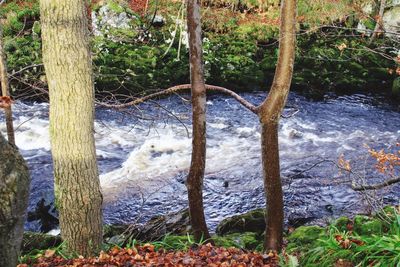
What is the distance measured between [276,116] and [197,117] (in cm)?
106

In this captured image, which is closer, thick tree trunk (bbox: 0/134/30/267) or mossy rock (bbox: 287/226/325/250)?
thick tree trunk (bbox: 0/134/30/267)

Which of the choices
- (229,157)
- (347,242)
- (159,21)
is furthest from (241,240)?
(159,21)

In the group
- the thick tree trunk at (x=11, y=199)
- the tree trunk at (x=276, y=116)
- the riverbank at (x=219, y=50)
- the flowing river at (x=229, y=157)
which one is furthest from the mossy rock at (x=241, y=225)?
the riverbank at (x=219, y=50)

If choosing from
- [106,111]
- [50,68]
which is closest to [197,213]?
[50,68]

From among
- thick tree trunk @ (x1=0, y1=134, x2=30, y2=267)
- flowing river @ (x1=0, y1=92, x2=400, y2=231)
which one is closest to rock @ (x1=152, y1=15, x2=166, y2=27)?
flowing river @ (x1=0, y1=92, x2=400, y2=231)

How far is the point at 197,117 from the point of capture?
18.9 feet

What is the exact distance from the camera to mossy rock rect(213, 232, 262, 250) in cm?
633

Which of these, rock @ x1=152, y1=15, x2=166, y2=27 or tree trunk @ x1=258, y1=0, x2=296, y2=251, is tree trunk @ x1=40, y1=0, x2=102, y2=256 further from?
rock @ x1=152, y1=15, x2=166, y2=27

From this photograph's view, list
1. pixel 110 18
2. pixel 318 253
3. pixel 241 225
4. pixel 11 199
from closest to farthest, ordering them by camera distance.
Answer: pixel 11 199 → pixel 318 253 → pixel 241 225 → pixel 110 18

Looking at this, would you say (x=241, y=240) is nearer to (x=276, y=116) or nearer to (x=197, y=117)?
(x=197, y=117)

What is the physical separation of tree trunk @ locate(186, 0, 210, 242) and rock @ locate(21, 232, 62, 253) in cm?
217

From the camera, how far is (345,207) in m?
8.67

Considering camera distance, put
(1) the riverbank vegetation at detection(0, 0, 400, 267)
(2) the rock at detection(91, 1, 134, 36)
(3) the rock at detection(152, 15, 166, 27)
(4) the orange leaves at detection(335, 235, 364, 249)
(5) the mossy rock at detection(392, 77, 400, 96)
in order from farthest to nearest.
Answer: (3) the rock at detection(152, 15, 166, 27) → (2) the rock at detection(91, 1, 134, 36) → (5) the mossy rock at detection(392, 77, 400, 96) → (1) the riverbank vegetation at detection(0, 0, 400, 267) → (4) the orange leaves at detection(335, 235, 364, 249)

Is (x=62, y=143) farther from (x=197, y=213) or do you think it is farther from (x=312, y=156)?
(x=312, y=156)
